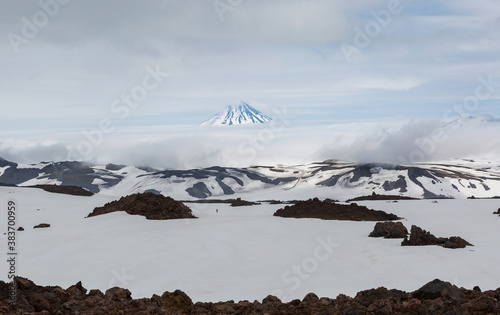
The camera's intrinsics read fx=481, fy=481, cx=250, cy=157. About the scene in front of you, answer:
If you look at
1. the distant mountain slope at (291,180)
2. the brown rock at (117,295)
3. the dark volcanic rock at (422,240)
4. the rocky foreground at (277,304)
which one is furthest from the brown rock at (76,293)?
the distant mountain slope at (291,180)

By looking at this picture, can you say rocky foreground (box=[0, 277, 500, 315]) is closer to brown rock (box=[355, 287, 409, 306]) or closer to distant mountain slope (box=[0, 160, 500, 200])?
brown rock (box=[355, 287, 409, 306])

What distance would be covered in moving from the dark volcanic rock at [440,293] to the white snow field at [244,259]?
2768 mm

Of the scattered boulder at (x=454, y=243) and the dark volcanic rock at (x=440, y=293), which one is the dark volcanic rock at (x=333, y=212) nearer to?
the scattered boulder at (x=454, y=243)

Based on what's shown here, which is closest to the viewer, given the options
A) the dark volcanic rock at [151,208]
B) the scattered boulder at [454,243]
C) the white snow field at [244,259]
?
the white snow field at [244,259]

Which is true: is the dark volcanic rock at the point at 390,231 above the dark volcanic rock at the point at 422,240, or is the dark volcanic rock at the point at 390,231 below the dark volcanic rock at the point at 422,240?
above

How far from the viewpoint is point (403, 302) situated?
6.24m

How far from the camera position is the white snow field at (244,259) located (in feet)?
33.5

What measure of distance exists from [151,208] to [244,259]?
41.4ft

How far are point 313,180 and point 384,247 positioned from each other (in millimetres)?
140003

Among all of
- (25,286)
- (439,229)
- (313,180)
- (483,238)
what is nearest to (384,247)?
(483,238)

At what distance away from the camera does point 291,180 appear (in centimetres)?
16238

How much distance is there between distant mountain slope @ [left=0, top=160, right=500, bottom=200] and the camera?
12778cm

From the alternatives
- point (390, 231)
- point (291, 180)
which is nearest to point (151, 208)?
A: point (390, 231)

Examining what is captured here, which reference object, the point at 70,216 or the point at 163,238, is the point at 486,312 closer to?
the point at 163,238
